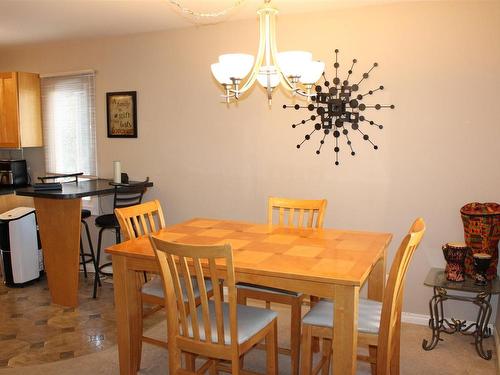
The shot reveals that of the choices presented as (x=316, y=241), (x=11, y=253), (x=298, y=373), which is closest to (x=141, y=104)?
(x=11, y=253)

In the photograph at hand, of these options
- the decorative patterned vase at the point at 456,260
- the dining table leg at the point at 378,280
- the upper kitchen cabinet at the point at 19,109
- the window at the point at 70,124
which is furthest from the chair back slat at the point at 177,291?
the upper kitchen cabinet at the point at 19,109

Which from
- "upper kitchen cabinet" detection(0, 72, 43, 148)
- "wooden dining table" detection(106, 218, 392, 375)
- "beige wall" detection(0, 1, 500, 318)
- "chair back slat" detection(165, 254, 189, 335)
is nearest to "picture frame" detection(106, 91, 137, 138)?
"beige wall" detection(0, 1, 500, 318)

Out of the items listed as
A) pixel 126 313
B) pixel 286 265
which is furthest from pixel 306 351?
pixel 126 313

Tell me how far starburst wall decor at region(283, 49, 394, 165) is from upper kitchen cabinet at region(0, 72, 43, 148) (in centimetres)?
292

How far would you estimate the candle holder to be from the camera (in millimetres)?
2967

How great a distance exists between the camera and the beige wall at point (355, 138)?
3230 mm

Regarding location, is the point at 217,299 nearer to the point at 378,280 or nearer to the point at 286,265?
the point at 286,265

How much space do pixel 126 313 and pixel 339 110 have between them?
213 cm

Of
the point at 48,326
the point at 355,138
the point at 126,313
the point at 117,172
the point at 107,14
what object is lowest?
the point at 48,326

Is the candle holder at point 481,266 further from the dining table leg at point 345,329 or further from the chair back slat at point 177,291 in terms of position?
the chair back slat at point 177,291

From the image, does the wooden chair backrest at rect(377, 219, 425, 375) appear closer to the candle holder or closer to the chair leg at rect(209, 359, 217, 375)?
the chair leg at rect(209, 359, 217, 375)

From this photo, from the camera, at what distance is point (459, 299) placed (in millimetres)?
3020

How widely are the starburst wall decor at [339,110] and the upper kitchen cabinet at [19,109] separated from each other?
2.92 m

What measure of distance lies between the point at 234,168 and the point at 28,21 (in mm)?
2125
